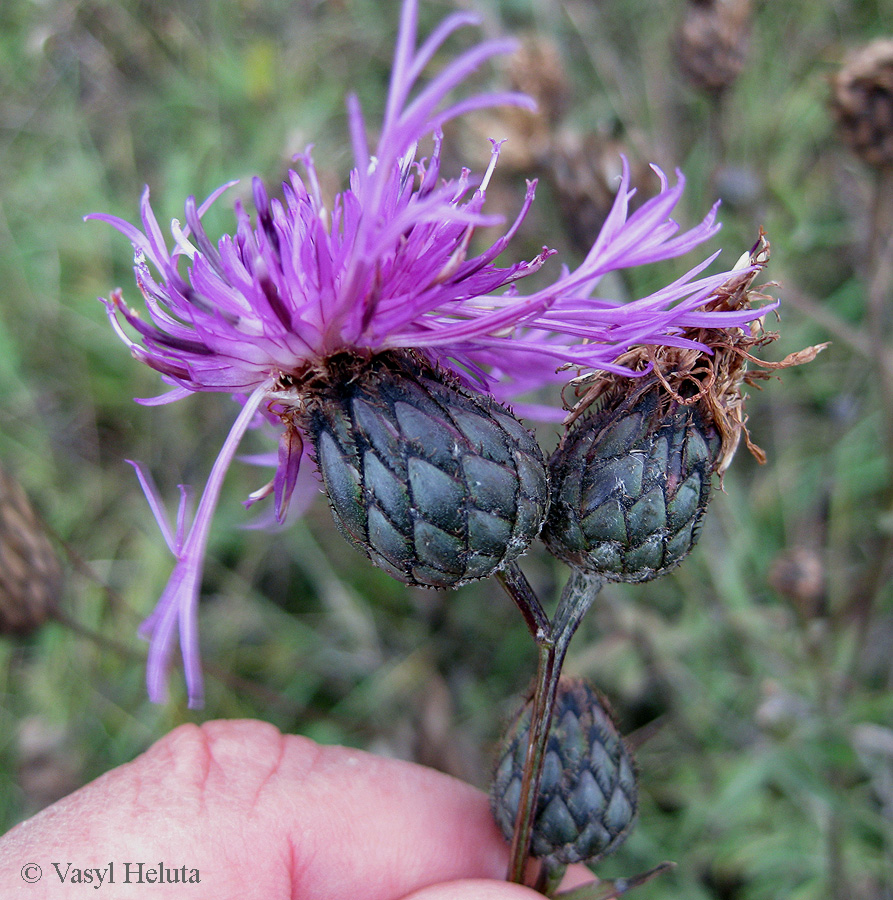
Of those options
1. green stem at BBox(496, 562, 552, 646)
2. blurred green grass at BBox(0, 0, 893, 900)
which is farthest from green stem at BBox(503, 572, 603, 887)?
blurred green grass at BBox(0, 0, 893, 900)

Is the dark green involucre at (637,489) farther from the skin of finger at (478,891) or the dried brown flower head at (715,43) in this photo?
the dried brown flower head at (715,43)

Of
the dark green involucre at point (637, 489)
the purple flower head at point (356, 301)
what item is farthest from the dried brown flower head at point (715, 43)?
the dark green involucre at point (637, 489)

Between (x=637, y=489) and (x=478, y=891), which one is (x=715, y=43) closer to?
(x=637, y=489)

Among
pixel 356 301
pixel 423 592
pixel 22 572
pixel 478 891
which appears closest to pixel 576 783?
pixel 478 891

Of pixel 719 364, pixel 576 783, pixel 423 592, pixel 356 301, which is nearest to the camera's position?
pixel 356 301

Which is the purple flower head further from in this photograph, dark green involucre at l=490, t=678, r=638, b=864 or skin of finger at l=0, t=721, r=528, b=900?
dark green involucre at l=490, t=678, r=638, b=864
